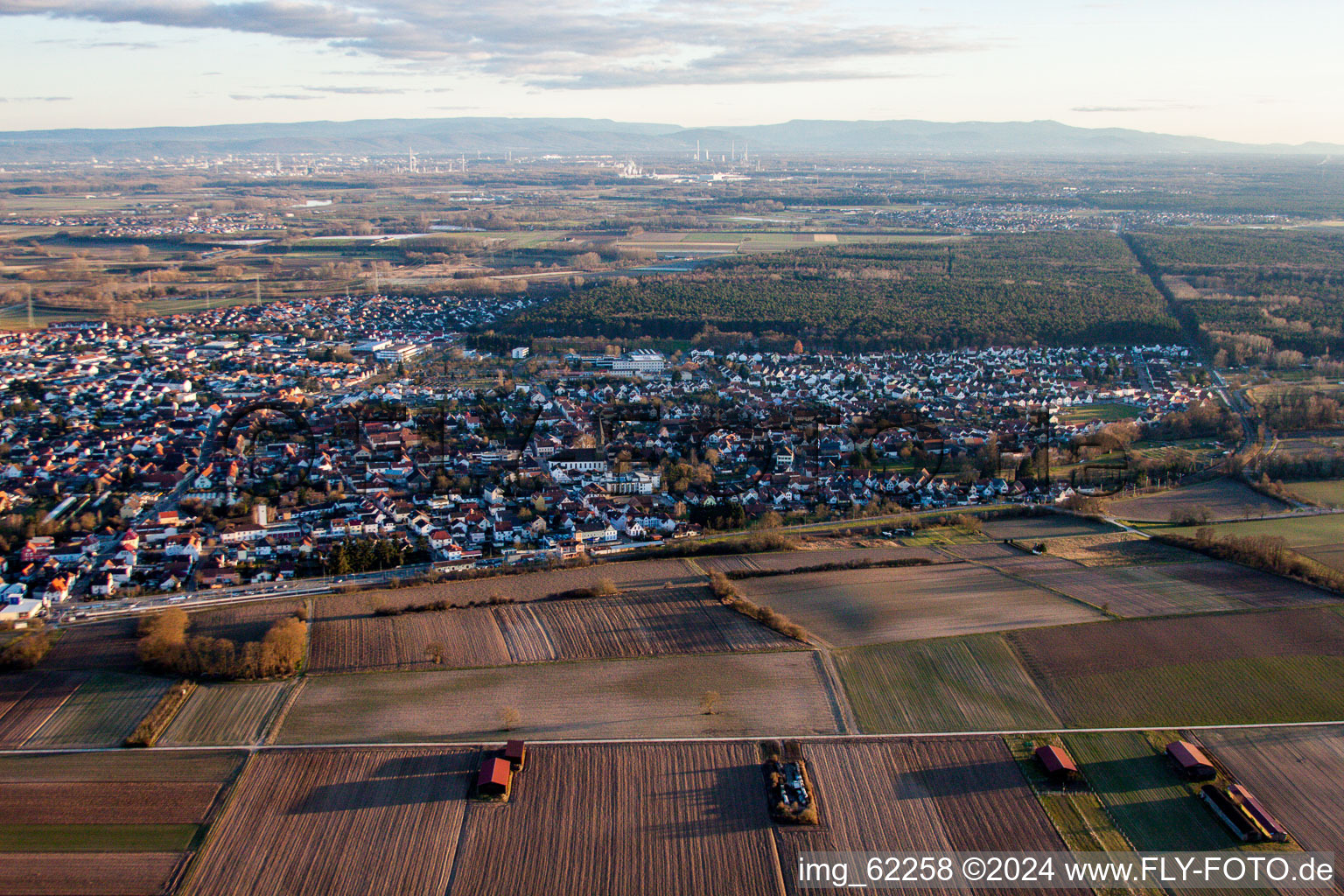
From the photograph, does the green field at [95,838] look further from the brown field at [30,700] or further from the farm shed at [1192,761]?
the farm shed at [1192,761]

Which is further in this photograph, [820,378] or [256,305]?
[256,305]

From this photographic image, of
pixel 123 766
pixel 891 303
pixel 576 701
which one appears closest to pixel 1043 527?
pixel 576 701

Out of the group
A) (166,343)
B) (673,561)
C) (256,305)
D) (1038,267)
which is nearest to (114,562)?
(673,561)

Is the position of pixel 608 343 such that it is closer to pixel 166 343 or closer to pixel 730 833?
pixel 166 343

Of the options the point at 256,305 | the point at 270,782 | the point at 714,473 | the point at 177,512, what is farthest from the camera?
the point at 256,305

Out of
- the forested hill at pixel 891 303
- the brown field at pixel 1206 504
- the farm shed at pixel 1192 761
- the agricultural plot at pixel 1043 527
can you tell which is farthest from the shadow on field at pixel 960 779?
the forested hill at pixel 891 303

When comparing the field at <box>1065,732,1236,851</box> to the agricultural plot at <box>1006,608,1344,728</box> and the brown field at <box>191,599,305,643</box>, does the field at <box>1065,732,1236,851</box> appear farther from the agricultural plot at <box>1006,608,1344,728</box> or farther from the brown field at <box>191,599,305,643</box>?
the brown field at <box>191,599,305,643</box>

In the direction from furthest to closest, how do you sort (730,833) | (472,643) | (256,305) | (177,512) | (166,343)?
(256,305), (166,343), (177,512), (472,643), (730,833)
